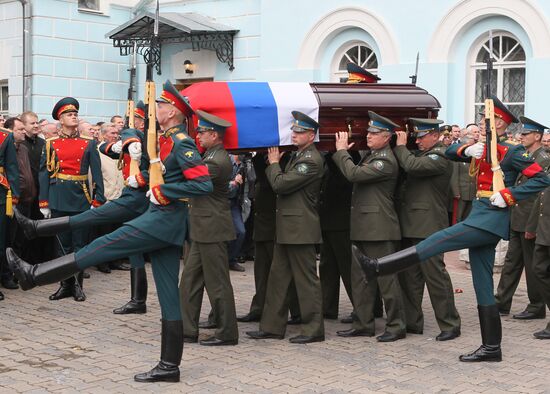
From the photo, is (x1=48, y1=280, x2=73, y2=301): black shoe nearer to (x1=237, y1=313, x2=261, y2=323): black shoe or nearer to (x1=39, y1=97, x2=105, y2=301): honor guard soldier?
(x1=39, y1=97, x2=105, y2=301): honor guard soldier

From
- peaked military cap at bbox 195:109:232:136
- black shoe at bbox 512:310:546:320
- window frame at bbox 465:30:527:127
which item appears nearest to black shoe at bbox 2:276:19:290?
peaked military cap at bbox 195:109:232:136

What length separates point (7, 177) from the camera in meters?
8.86

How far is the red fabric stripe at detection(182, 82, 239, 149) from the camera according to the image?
7117 mm

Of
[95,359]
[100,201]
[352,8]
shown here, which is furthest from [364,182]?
[352,8]

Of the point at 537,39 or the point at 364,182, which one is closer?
the point at 364,182

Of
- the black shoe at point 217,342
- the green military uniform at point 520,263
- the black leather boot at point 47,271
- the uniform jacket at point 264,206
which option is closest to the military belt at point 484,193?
the green military uniform at point 520,263

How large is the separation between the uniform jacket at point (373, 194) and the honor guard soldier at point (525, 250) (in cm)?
143

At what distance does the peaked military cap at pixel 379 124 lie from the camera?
7.29 meters

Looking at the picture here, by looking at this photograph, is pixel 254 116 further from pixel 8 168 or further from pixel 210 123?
pixel 8 168

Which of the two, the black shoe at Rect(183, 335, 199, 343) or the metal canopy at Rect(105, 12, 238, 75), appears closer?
the black shoe at Rect(183, 335, 199, 343)

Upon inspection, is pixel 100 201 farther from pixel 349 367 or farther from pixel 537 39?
pixel 537 39

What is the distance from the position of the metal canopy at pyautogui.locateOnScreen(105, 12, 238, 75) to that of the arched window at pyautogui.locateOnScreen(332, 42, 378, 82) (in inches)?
75.7

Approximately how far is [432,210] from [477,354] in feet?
4.51

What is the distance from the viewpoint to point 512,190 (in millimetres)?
6469
